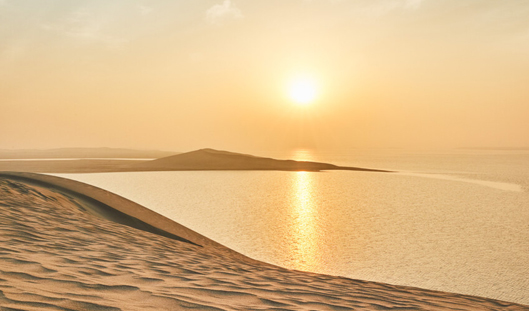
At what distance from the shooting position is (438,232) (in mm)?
9406

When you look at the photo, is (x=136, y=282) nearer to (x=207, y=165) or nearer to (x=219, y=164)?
(x=207, y=165)

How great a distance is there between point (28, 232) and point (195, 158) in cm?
3673

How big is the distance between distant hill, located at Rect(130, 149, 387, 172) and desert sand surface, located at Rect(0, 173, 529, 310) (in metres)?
32.0

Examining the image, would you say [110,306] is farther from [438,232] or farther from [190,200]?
[190,200]

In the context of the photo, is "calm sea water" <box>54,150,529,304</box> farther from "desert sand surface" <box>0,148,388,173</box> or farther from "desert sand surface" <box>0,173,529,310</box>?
"desert sand surface" <box>0,148,388,173</box>

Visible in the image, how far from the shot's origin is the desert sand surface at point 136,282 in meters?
2.67

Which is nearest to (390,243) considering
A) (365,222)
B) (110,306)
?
(365,222)

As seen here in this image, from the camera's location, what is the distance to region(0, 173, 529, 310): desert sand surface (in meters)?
2.67

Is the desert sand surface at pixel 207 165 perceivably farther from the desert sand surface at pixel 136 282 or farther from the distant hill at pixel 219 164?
the desert sand surface at pixel 136 282

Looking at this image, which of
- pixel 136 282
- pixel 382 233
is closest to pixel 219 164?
pixel 382 233

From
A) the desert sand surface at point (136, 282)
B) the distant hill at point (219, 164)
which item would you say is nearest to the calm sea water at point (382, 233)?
the desert sand surface at point (136, 282)

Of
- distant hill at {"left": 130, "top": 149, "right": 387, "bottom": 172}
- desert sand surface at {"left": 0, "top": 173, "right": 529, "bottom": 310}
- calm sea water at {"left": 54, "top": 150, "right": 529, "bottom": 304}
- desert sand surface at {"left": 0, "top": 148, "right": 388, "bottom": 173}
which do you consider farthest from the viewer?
distant hill at {"left": 130, "top": 149, "right": 387, "bottom": 172}

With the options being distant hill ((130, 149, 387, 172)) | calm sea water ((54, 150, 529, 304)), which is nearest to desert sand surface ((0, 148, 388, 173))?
distant hill ((130, 149, 387, 172))

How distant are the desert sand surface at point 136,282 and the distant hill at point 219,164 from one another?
31993 mm
